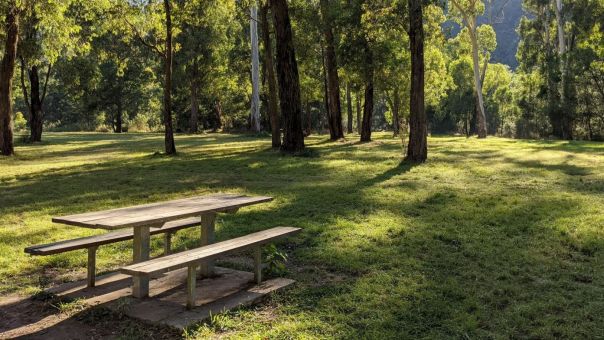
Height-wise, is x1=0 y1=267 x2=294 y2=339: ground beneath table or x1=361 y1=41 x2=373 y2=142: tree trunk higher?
x1=361 y1=41 x2=373 y2=142: tree trunk

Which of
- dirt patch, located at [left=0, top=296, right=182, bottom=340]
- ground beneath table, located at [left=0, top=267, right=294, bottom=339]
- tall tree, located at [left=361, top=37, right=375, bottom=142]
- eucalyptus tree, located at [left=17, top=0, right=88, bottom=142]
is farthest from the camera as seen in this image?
tall tree, located at [left=361, top=37, right=375, bottom=142]

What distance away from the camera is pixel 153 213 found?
5.21m

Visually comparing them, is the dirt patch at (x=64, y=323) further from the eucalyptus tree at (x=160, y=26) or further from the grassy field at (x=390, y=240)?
the eucalyptus tree at (x=160, y=26)

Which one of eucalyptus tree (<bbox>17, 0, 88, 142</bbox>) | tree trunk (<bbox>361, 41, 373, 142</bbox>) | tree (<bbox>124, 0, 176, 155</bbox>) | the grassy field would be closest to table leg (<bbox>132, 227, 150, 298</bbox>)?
the grassy field

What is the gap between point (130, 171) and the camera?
50.1 ft

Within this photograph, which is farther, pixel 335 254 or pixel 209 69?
pixel 209 69

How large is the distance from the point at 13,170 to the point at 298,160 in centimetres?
894

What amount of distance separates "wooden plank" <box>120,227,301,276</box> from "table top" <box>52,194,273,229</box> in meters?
0.38

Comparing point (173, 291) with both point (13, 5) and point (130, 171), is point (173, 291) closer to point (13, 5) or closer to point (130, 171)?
point (130, 171)

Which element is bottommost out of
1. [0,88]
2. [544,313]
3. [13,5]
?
[544,313]

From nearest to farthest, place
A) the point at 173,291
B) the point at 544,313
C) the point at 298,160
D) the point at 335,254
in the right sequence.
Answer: the point at 544,313
the point at 173,291
the point at 335,254
the point at 298,160

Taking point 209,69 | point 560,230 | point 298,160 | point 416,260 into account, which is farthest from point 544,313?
point 209,69

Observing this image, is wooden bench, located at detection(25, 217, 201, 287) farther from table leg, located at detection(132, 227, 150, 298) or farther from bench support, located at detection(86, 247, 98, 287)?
table leg, located at detection(132, 227, 150, 298)

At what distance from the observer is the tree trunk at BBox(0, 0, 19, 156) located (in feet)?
63.9
